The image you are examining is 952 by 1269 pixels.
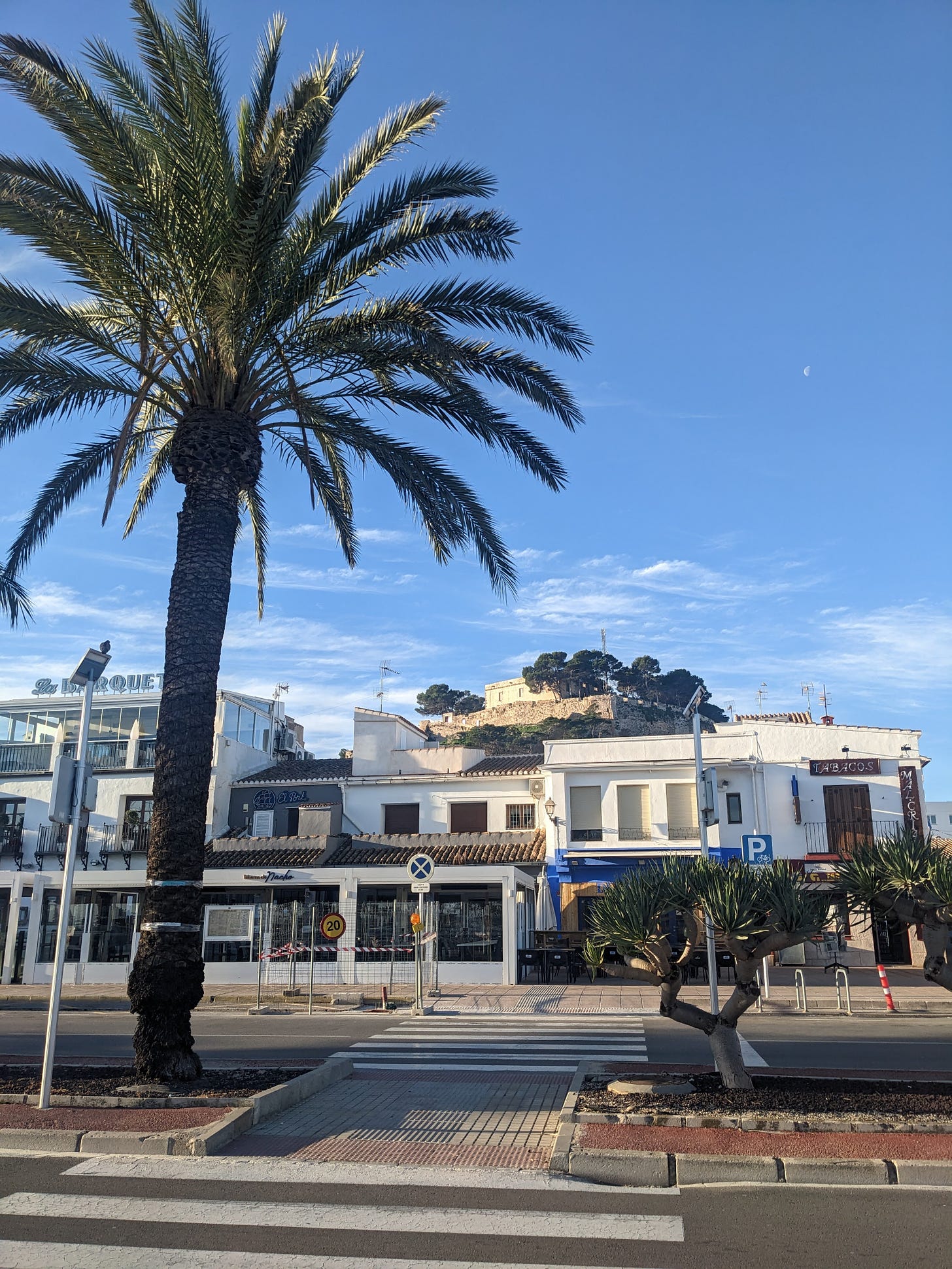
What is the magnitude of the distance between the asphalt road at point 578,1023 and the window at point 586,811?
14.6 m

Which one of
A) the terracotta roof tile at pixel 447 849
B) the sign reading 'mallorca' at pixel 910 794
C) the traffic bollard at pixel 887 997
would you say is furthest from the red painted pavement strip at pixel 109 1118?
the sign reading 'mallorca' at pixel 910 794

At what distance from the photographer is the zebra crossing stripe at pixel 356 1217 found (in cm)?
606

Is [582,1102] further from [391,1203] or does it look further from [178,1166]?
[178,1166]

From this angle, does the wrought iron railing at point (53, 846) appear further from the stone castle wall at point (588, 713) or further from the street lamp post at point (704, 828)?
the stone castle wall at point (588, 713)

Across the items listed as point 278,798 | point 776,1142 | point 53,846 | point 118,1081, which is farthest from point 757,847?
point 53,846

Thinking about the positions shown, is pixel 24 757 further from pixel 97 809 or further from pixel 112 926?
pixel 112 926

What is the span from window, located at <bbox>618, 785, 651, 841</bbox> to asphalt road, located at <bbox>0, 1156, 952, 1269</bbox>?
25.8 m

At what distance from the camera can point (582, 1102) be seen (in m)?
8.77

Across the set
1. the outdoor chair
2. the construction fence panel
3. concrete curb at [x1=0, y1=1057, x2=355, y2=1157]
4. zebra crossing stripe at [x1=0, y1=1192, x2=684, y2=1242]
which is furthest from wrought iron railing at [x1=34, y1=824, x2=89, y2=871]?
zebra crossing stripe at [x1=0, y1=1192, x2=684, y2=1242]

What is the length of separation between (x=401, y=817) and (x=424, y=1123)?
26.7 m

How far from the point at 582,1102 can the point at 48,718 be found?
Result: 37.2 meters

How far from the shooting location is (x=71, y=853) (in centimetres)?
949

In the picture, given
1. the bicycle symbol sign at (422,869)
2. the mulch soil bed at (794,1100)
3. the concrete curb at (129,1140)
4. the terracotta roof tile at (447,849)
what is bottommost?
the concrete curb at (129,1140)

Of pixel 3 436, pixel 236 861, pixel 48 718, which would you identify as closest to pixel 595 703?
pixel 48 718
